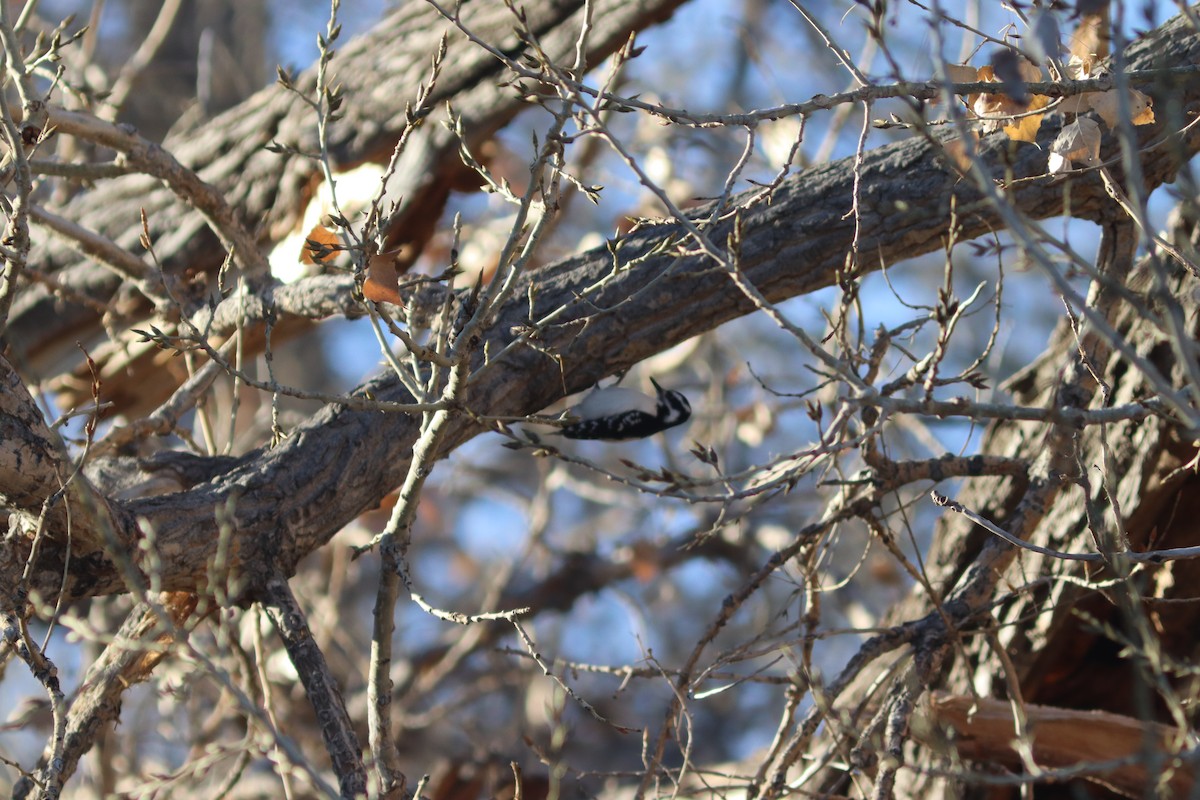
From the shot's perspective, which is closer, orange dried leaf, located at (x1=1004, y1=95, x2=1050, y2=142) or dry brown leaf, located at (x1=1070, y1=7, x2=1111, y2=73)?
dry brown leaf, located at (x1=1070, y1=7, x2=1111, y2=73)

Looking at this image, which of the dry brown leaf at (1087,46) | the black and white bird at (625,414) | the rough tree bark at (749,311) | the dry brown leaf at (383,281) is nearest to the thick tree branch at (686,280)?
the rough tree bark at (749,311)

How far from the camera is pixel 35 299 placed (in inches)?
145

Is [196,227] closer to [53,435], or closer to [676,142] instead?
[53,435]

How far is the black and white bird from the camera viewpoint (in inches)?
107

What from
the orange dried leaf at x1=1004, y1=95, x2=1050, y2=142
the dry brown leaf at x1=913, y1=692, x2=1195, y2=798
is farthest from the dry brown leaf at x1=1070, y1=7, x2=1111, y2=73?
the dry brown leaf at x1=913, y1=692, x2=1195, y2=798

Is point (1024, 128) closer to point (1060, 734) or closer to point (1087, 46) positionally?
point (1087, 46)

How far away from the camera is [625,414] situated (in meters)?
2.74

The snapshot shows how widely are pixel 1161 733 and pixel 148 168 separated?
289cm

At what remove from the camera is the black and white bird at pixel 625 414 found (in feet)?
8.92

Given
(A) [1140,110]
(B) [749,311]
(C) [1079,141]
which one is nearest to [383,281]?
(B) [749,311]

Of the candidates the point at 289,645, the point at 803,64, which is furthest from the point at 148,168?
the point at 803,64

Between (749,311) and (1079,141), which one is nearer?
(1079,141)

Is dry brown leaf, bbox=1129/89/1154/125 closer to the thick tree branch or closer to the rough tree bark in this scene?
the rough tree bark

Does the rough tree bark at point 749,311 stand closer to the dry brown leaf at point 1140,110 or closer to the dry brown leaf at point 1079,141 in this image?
the dry brown leaf at point 1140,110
